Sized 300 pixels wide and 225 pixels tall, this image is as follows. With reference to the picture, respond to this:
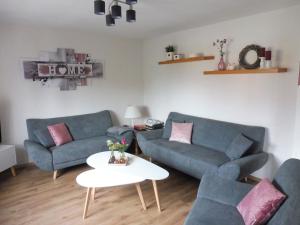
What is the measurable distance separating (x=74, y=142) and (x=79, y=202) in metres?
1.17

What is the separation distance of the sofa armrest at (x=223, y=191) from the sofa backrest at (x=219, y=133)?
101 cm

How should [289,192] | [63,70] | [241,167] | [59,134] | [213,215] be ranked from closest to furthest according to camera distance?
[289,192], [213,215], [241,167], [59,134], [63,70]

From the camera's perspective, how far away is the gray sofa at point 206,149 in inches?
107

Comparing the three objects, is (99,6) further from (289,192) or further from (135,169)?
(289,192)

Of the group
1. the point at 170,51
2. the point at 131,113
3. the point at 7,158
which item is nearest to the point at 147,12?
the point at 170,51

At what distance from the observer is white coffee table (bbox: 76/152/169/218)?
2.35 metres

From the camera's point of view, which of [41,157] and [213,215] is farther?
[41,157]

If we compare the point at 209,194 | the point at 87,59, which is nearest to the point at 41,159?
the point at 87,59

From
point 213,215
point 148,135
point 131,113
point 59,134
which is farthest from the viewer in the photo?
point 131,113

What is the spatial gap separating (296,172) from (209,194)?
0.70 metres

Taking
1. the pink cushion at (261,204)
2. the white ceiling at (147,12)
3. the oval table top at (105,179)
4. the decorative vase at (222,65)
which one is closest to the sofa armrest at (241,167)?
the pink cushion at (261,204)

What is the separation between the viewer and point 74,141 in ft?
12.4

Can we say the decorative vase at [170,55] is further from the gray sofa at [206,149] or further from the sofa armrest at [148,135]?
the sofa armrest at [148,135]

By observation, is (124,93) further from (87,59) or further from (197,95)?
(197,95)
